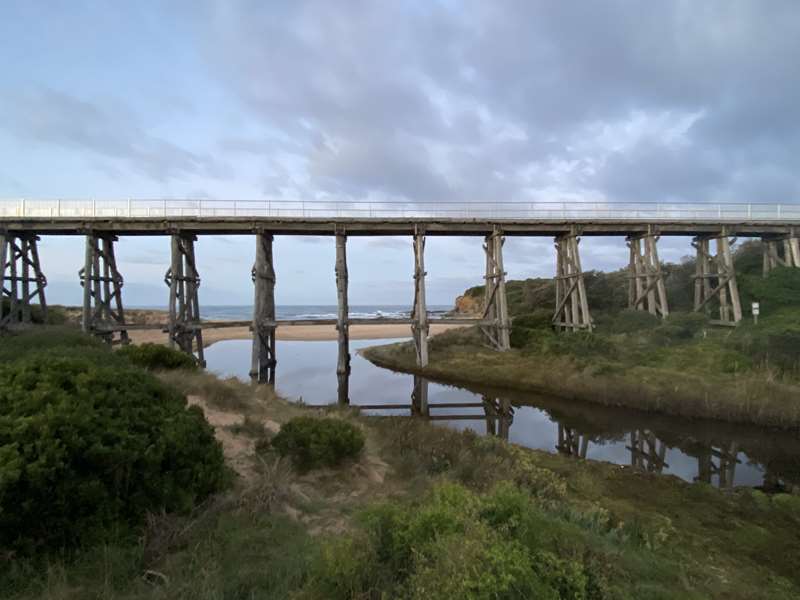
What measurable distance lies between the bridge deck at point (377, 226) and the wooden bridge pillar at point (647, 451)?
40.1ft

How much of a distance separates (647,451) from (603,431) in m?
1.82

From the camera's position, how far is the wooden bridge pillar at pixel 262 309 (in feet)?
63.7

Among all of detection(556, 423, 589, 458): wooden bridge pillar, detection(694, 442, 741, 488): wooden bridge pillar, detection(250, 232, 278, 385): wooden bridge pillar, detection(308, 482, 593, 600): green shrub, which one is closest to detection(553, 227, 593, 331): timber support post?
detection(556, 423, 589, 458): wooden bridge pillar

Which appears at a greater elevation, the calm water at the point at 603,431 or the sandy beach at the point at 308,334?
the sandy beach at the point at 308,334

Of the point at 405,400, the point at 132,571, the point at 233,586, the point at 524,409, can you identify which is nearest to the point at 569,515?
the point at 233,586

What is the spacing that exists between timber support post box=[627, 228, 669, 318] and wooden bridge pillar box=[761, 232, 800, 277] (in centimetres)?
688

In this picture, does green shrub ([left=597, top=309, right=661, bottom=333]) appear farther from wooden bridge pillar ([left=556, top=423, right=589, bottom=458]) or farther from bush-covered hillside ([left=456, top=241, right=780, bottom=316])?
wooden bridge pillar ([left=556, top=423, right=589, bottom=458])

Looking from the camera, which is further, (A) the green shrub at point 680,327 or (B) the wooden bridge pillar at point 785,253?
(B) the wooden bridge pillar at point 785,253

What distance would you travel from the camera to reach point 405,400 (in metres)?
18.3

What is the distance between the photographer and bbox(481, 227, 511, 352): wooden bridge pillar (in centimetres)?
2144

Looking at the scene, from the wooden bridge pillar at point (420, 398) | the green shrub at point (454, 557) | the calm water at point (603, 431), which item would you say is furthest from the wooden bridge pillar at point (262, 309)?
the green shrub at point (454, 557)

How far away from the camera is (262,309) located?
20.2 metres

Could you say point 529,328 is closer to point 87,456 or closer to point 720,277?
point 720,277

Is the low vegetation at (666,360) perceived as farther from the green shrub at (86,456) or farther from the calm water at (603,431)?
the green shrub at (86,456)
